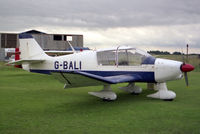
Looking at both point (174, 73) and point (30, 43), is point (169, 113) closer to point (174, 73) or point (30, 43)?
point (174, 73)

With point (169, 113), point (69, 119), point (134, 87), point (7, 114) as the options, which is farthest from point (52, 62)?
point (169, 113)

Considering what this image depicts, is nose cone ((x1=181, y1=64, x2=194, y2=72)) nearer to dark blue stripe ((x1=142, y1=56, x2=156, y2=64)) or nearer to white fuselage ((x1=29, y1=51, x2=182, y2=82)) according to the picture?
white fuselage ((x1=29, y1=51, x2=182, y2=82))

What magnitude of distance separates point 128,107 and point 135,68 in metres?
2.05

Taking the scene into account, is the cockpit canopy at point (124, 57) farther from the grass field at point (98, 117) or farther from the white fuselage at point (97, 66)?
the grass field at point (98, 117)

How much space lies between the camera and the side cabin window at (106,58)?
9.45 meters

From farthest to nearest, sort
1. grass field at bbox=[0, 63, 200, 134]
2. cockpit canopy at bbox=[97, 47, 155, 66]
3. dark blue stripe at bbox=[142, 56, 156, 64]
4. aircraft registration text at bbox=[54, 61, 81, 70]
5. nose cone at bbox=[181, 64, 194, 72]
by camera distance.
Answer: aircraft registration text at bbox=[54, 61, 81, 70] < cockpit canopy at bbox=[97, 47, 155, 66] < dark blue stripe at bbox=[142, 56, 156, 64] < nose cone at bbox=[181, 64, 194, 72] < grass field at bbox=[0, 63, 200, 134]

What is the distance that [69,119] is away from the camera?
605 cm

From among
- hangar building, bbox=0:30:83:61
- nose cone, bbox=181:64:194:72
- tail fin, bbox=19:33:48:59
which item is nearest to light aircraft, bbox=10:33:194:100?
nose cone, bbox=181:64:194:72

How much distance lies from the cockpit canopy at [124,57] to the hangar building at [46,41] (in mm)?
42538

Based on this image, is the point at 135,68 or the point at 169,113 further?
the point at 135,68

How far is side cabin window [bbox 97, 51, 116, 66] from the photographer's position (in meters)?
9.45

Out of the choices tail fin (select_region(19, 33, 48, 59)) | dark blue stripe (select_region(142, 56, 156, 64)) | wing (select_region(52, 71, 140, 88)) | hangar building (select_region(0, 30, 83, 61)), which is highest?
hangar building (select_region(0, 30, 83, 61))

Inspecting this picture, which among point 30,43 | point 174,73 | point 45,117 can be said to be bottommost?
point 45,117

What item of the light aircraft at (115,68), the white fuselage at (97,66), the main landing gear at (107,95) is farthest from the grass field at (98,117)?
the white fuselage at (97,66)
